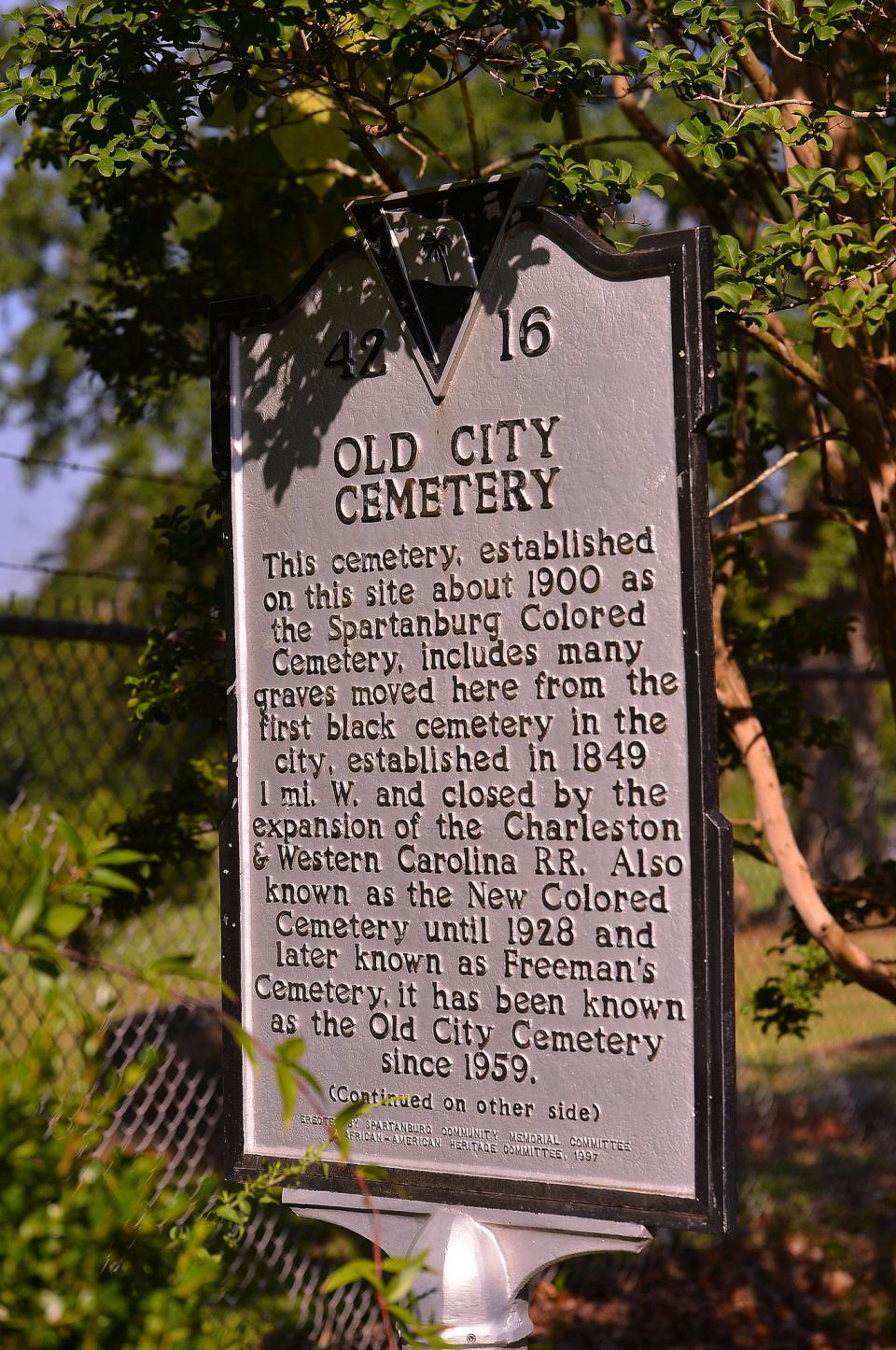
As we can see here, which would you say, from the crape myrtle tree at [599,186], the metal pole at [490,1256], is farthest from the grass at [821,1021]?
the metal pole at [490,1256]

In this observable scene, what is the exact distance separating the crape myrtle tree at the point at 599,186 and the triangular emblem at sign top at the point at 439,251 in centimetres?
16

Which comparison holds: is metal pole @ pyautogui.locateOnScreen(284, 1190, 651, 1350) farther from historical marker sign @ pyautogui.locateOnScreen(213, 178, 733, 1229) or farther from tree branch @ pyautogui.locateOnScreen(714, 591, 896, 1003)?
tree branch @ pyautogui.locateOnScreen(714, 591, 896, 1003)

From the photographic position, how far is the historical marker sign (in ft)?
9.43

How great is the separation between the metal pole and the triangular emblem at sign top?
70.3 inches

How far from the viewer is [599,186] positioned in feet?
9.98

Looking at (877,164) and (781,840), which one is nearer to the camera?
(877,164)

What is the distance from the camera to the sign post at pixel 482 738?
2.88 meters

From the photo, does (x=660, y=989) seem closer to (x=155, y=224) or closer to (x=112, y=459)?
(x=155, y=224)

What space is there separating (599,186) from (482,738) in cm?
120

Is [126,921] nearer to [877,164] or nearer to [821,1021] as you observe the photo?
[877,164]

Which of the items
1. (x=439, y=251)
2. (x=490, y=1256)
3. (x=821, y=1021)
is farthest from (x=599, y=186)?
(x=821, y=1021)

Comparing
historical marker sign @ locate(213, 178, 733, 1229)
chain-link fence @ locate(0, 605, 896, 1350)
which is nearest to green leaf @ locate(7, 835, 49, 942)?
historical marker sign @ locate(213, 178, 733, 1229)

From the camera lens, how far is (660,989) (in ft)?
9.35

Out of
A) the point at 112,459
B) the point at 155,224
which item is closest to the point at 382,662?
the point at 155,224
